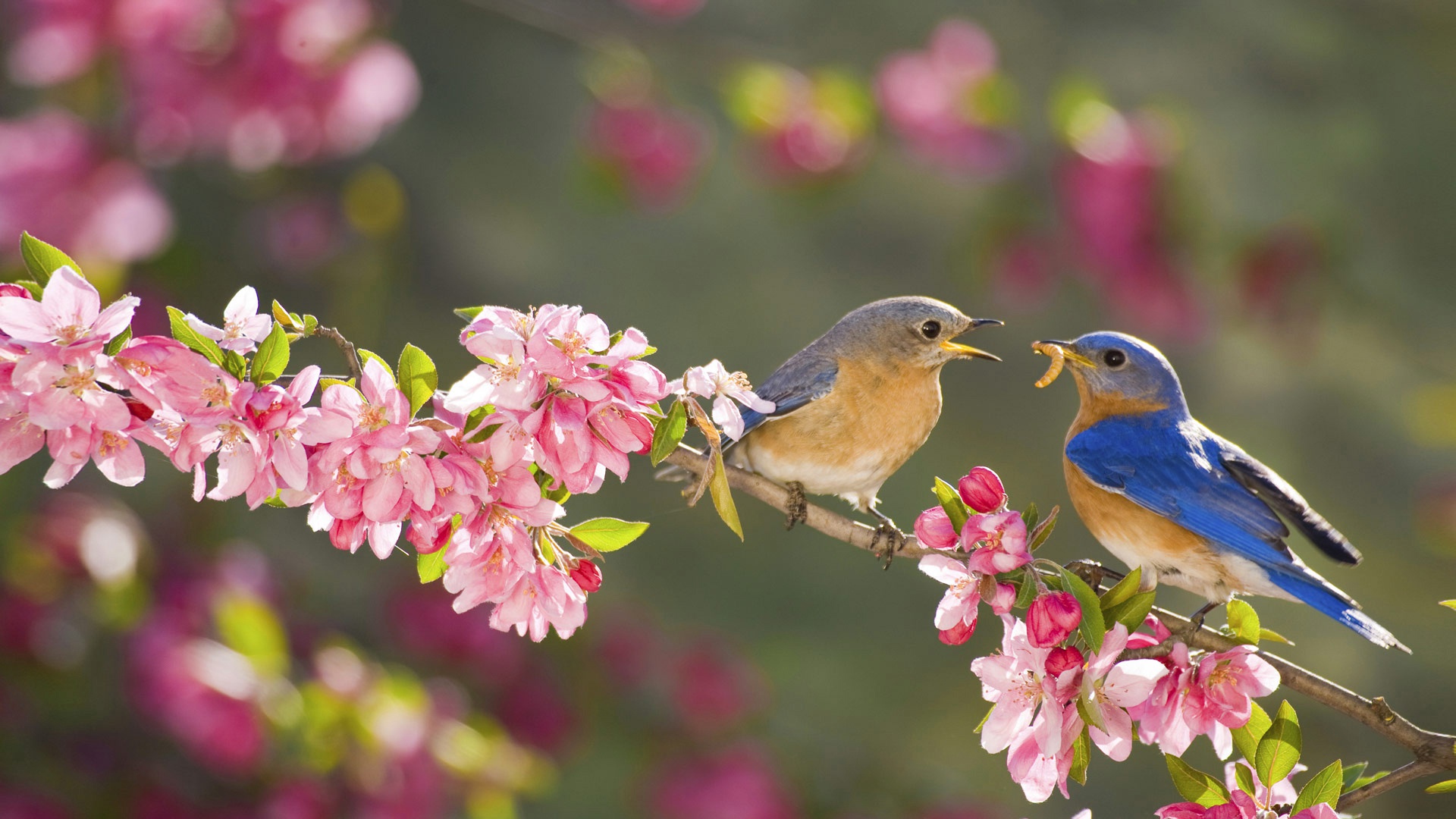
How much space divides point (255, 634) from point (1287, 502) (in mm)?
2680

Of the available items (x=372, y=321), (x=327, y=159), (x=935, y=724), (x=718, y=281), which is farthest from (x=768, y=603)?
(x=327, y=159)

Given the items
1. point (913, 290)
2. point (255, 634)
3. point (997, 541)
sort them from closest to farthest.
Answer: point (997, 541) < point (255, 634) < point (913, 290)

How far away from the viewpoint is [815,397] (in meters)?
2.31

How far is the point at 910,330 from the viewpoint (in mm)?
2252

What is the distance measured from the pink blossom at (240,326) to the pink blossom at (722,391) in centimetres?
45

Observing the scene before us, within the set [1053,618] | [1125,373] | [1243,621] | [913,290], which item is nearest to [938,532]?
[1053,618]

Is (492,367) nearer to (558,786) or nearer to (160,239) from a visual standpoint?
(160,239)

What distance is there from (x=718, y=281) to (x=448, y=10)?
72.5 inches

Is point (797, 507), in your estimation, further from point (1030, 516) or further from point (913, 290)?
point (913, 290)

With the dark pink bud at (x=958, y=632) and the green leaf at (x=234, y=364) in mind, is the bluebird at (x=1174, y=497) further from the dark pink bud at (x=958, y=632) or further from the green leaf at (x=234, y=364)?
the green leaf at (x=234, y=364)

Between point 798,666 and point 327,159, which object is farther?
point 798,666

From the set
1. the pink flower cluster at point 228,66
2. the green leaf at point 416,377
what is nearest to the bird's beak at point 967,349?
the green leaf at point 416,377

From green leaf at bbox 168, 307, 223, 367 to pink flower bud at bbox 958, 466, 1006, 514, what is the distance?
0.86 m

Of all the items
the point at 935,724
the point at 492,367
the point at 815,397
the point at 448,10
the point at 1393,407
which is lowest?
the point at 935,724
